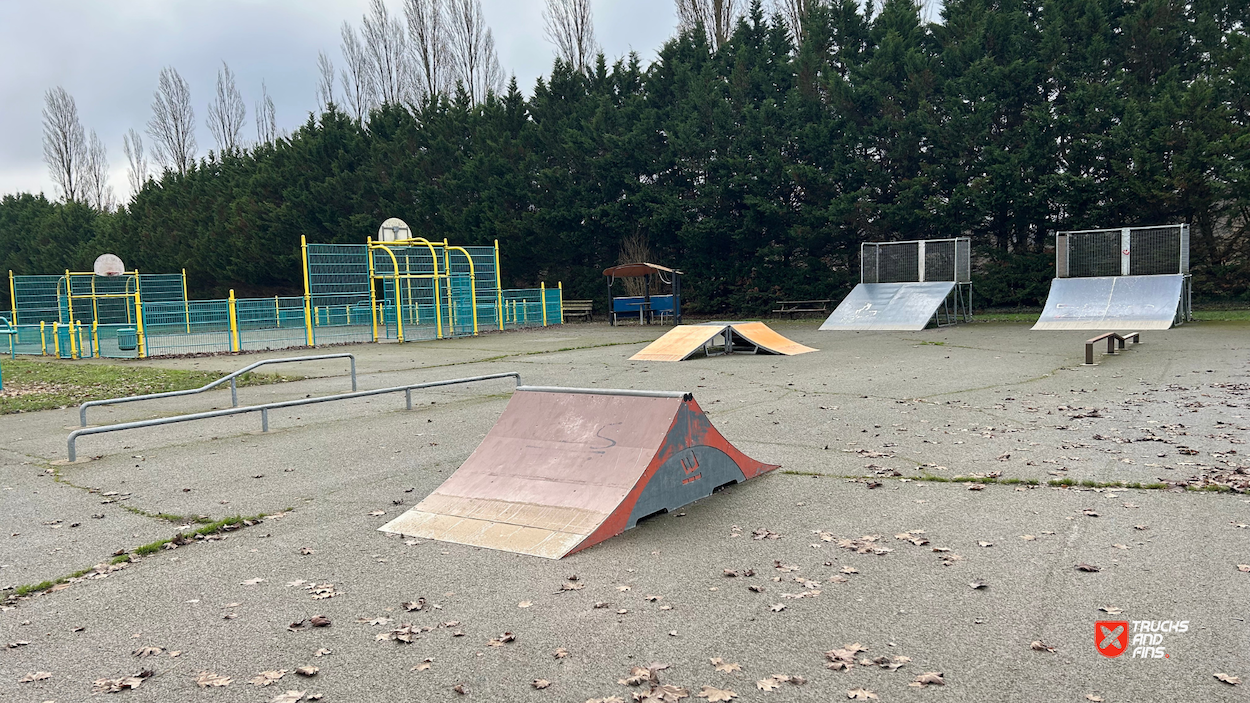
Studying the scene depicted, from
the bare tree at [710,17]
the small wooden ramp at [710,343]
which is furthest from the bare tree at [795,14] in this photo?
the small wooden ramp at [710,343]

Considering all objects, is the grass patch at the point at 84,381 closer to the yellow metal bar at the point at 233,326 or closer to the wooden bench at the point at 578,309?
the yellow metal bar at the point at 233,326

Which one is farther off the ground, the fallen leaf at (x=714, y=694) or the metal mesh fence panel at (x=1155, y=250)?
the metal mesh fence panel at (x=1155, y=250)

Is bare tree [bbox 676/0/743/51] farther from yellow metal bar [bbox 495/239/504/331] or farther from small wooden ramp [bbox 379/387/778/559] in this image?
small wooden ramp [bbox 379/387/778/559]

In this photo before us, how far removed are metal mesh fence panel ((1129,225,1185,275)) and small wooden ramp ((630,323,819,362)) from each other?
39.1ft

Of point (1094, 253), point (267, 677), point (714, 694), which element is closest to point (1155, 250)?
point (1094, 253)

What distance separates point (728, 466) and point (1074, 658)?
123 inches

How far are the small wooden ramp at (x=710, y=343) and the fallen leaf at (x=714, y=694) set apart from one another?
13.1 metres

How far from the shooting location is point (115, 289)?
44.0 meters

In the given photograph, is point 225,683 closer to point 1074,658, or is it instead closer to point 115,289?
point 1074,658

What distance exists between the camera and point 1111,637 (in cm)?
362

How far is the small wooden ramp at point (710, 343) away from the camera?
1678cm

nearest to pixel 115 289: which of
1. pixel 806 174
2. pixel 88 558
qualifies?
pixel 806 174

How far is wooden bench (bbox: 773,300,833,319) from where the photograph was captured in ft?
101

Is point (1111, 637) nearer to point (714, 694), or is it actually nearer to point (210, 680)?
point (714, 694)
